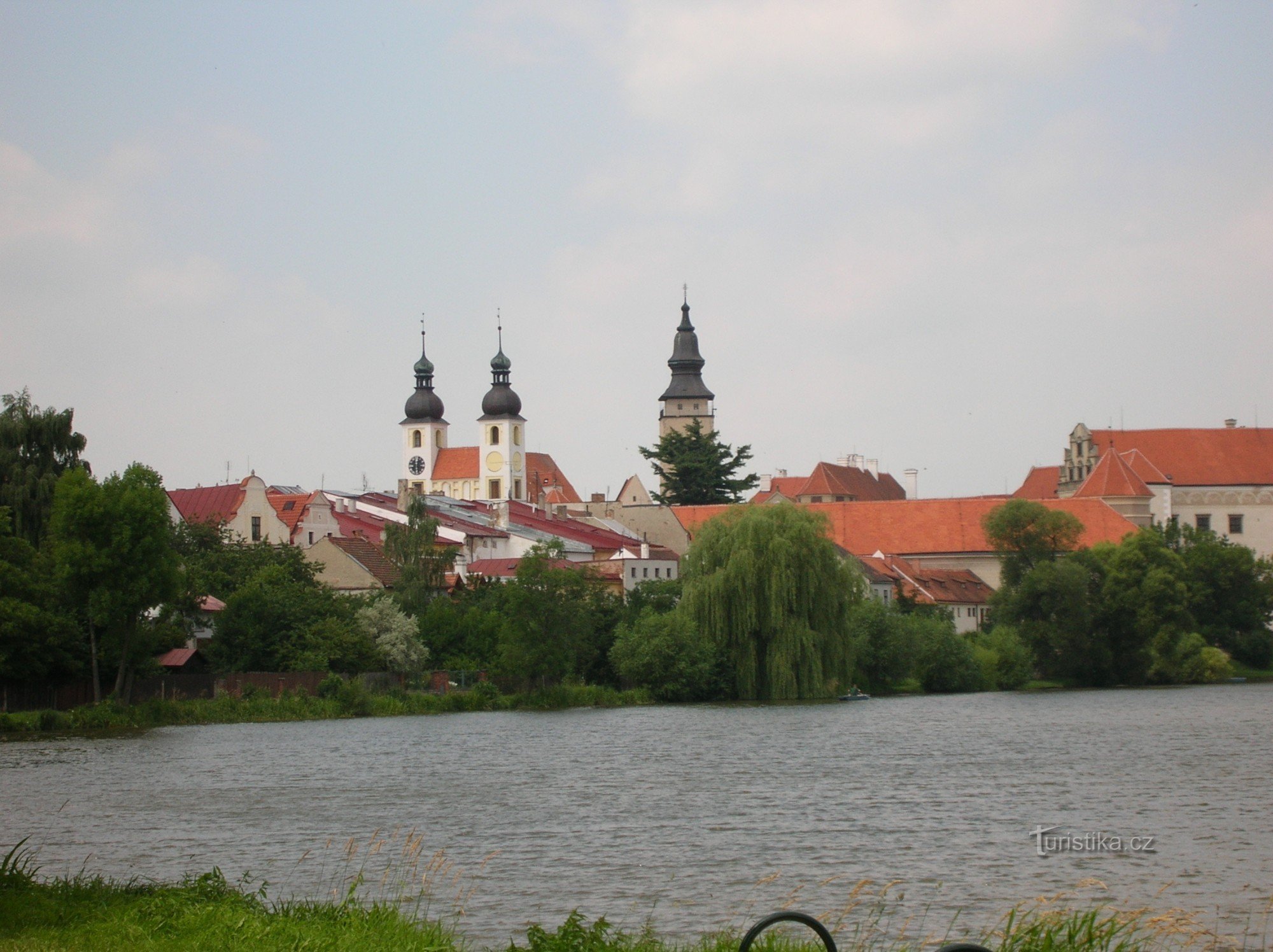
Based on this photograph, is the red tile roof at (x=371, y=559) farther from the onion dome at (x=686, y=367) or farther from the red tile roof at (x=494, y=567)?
the onion dome at (x=686, y=367)

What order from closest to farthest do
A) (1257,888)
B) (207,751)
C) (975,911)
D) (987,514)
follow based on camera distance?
1. (975,911)
2. (1257,888)
3. (207,751)
4. (987,514)

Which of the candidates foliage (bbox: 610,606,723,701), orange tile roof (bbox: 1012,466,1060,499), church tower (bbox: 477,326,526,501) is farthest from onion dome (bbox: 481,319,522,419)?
foliage (bbox: 610,606,723,701)

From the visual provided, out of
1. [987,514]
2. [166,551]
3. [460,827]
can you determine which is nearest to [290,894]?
[460,827]

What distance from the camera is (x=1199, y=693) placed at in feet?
200

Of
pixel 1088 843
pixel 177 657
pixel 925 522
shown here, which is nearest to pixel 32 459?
pixel 177 657

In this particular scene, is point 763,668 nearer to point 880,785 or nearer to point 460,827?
point 880,785

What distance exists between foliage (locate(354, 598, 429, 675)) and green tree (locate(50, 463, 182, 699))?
9.84 meters

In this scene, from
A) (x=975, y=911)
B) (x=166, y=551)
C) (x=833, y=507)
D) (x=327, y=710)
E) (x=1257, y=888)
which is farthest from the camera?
(x=833, y=507)

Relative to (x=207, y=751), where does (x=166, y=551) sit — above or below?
above

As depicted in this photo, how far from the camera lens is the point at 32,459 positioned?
5284cm

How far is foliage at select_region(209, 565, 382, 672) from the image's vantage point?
48.5 meters

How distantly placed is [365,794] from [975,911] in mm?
13300

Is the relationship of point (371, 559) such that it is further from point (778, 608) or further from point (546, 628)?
point (778, 608)

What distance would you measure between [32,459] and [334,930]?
145ft
